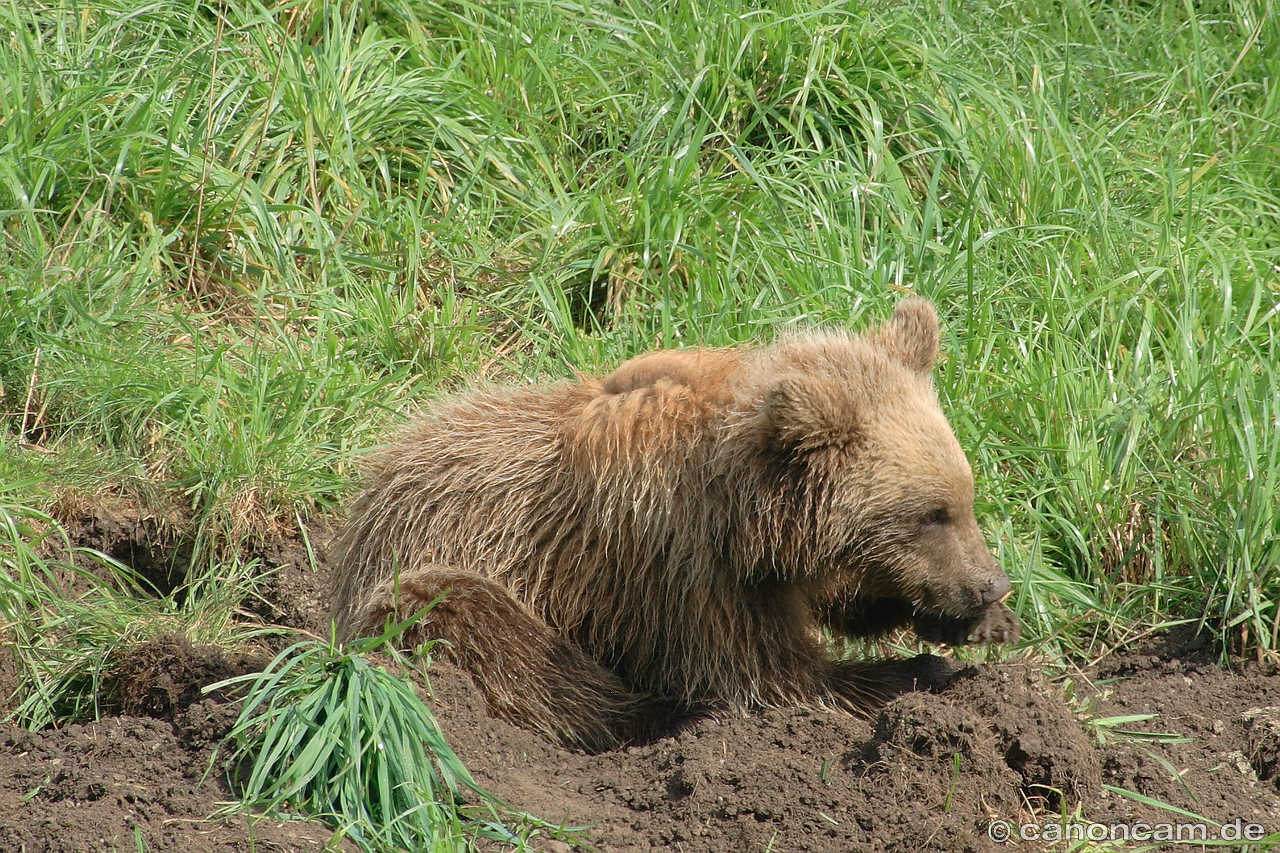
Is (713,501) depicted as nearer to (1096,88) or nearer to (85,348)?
(85,348)

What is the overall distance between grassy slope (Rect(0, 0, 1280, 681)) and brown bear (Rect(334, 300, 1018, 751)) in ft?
2.51

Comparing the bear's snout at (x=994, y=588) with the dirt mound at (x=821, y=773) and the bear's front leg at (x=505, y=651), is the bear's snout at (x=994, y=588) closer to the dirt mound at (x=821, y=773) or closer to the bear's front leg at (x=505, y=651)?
the dirt mound at (x=821, y=773)

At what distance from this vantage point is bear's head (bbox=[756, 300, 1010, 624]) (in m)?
3.98

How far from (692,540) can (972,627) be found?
3.35 ft

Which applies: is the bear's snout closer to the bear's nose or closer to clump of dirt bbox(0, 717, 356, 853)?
the bear's nose

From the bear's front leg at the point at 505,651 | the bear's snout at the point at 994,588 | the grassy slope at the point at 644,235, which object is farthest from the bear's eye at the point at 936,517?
the bear's front leg at the point at 505,651

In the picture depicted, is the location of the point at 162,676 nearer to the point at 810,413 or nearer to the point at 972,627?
the point at 810,413

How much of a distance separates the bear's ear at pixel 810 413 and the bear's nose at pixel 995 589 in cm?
68

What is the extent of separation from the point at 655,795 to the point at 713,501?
922 millimetres

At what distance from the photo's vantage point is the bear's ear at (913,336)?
14.4ft

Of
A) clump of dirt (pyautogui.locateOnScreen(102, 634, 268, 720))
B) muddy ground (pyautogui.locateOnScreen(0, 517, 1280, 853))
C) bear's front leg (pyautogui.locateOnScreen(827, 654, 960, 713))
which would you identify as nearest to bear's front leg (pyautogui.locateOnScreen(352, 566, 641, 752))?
muddy ground (pyautogui.locateOnScreen(0, 517, 1280, 853))

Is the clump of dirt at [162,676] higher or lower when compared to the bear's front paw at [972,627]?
lower

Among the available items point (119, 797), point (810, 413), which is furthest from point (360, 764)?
point (810, 413)

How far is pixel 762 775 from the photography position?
3664 millimetres
